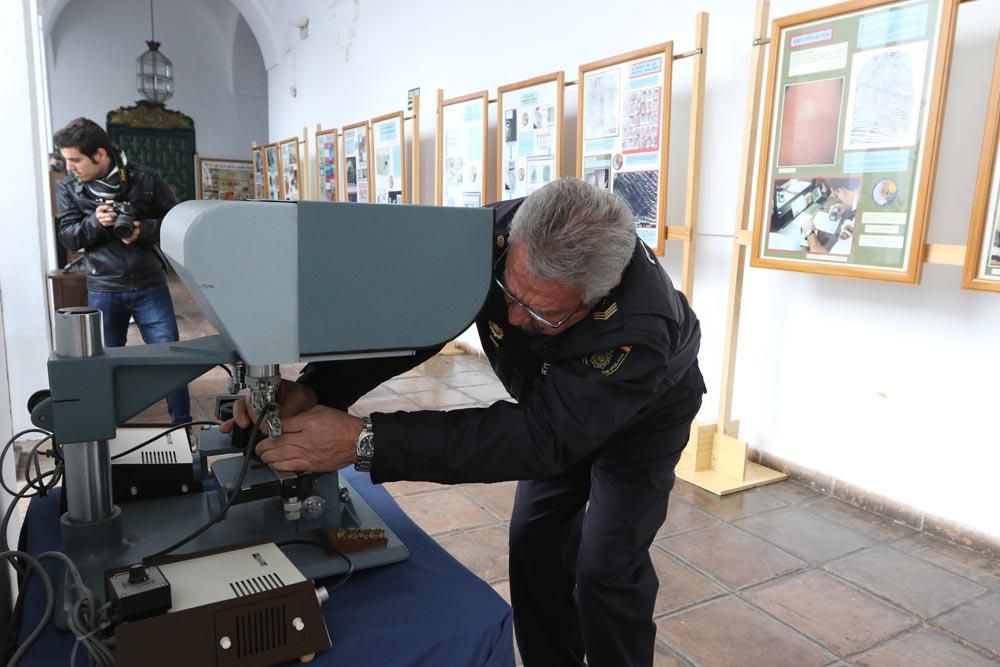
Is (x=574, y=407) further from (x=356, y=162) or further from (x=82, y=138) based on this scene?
(x=356, y=162)

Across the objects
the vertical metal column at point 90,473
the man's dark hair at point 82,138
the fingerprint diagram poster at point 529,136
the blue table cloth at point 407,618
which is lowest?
the blue table cloth at point 407,618

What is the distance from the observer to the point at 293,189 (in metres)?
8.20

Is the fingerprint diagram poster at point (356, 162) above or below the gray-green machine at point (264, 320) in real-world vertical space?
above

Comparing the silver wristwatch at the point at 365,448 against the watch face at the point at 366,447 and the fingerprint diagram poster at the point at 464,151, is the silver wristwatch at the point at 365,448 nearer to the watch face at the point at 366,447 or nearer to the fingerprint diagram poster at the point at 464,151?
the watch face at the point at 366,447

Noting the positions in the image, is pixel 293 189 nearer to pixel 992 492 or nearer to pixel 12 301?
pixel 12 301

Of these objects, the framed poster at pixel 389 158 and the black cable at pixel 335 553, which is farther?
the framed poster at pixel 389 158

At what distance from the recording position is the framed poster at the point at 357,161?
606 centimetres

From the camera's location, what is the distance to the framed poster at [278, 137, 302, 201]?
26.5 ft

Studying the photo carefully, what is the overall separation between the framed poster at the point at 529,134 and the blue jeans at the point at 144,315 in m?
1.93

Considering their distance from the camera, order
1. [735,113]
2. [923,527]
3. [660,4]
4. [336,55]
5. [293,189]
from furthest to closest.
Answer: [293,189] < [336,55] < [660,4] < [735,113] < [923,527]

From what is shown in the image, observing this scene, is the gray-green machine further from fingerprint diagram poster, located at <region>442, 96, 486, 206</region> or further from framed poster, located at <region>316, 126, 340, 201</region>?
framed poster, located at <region>316, 126, 340, 201</region>

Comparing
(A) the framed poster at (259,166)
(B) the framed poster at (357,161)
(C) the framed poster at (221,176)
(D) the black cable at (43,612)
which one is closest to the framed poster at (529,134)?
(B) the framed poster at (357,161)

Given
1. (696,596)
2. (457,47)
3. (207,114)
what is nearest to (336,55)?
(457,47)

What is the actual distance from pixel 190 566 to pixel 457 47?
503 centimetres
